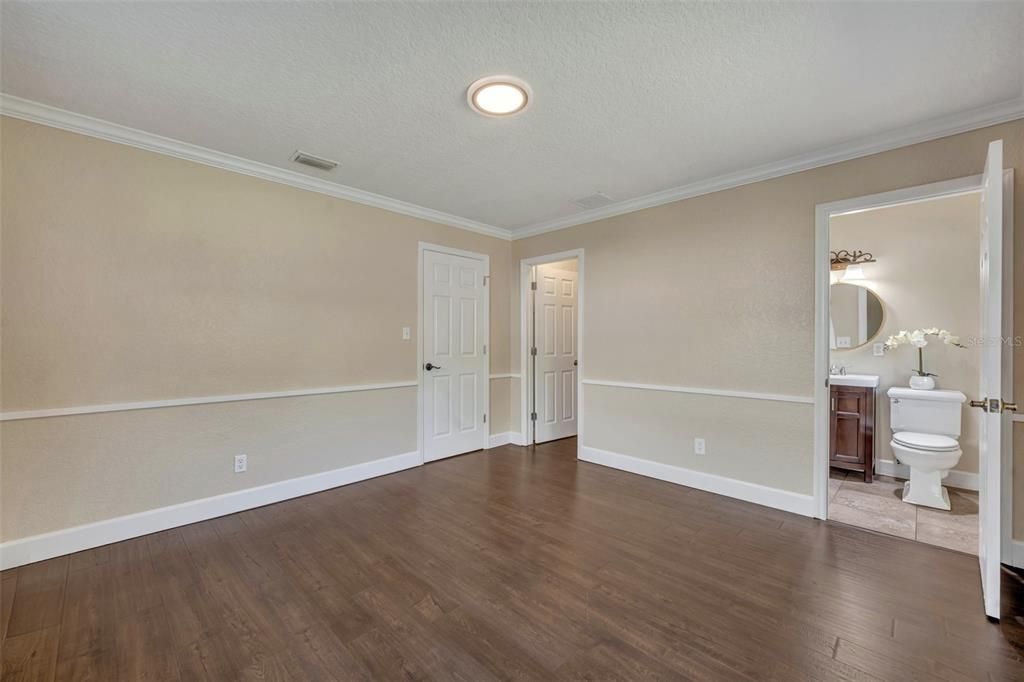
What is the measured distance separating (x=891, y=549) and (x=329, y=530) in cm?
347

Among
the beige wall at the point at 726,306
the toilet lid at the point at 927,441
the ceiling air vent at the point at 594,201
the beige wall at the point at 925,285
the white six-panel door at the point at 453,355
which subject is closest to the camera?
the beige wall at the point at 726,306

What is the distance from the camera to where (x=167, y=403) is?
2693 millimetres

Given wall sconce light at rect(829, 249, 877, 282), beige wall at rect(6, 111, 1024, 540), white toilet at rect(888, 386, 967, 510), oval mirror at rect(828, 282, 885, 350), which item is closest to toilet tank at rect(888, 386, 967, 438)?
white toilet at rect(888, 386, 967, 510)

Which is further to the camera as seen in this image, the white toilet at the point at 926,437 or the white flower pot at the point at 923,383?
the white flower pot at the point at 923,383

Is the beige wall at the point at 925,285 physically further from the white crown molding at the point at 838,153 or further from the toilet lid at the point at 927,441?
the white crown molding at the point at 838,153

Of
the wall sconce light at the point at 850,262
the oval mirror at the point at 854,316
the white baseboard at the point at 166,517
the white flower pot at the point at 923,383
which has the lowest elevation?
the white baseboard at the point at 166,517

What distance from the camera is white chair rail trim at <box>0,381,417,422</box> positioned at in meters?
2.29

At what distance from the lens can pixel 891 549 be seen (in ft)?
7.97

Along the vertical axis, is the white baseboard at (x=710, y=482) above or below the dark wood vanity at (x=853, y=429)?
below

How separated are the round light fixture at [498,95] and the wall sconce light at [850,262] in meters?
3.64

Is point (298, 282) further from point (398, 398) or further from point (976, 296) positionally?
point (976, 296)

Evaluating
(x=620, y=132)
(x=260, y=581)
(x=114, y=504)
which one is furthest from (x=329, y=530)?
(x=620, y=132)

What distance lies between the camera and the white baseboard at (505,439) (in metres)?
4.75

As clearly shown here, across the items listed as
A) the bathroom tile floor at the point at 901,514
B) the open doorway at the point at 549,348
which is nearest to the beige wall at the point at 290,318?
the bathroom tile floor at the point at 901,514
